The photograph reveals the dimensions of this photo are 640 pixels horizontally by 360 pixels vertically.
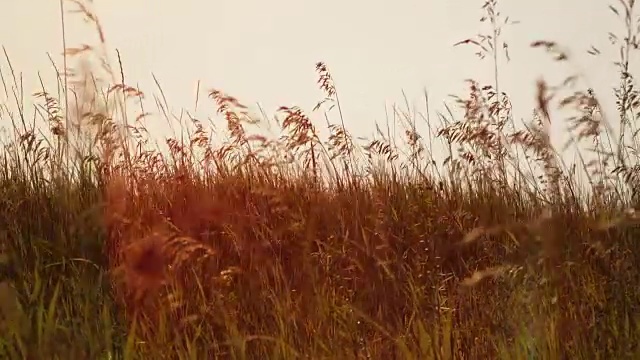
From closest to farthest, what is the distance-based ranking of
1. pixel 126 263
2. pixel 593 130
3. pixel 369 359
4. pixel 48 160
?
1. pixel 369 359
2. pixel 126 263
3. pixel 593 130
4. pixel 48 160

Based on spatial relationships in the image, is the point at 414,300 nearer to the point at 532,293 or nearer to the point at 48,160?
the point at 532,293

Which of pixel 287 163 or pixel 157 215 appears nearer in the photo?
pixel 157 215

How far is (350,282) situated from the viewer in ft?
7.13

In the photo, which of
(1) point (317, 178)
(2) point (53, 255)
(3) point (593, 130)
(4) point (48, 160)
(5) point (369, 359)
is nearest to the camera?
(5) point (369, 359)

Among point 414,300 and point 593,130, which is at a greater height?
point 593,130

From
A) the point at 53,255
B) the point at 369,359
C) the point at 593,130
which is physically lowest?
the point at 369,359

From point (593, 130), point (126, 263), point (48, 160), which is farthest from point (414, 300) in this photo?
point (48, 160)

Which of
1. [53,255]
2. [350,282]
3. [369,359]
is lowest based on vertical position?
[369,359]

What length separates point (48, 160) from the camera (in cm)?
260

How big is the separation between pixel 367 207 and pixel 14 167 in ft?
3.89

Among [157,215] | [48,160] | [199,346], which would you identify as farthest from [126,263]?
[48,160]

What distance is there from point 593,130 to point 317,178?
1.00m

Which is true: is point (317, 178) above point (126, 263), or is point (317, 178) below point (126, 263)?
above

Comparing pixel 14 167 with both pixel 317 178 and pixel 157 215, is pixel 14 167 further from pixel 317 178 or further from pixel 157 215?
pixel 317 178
